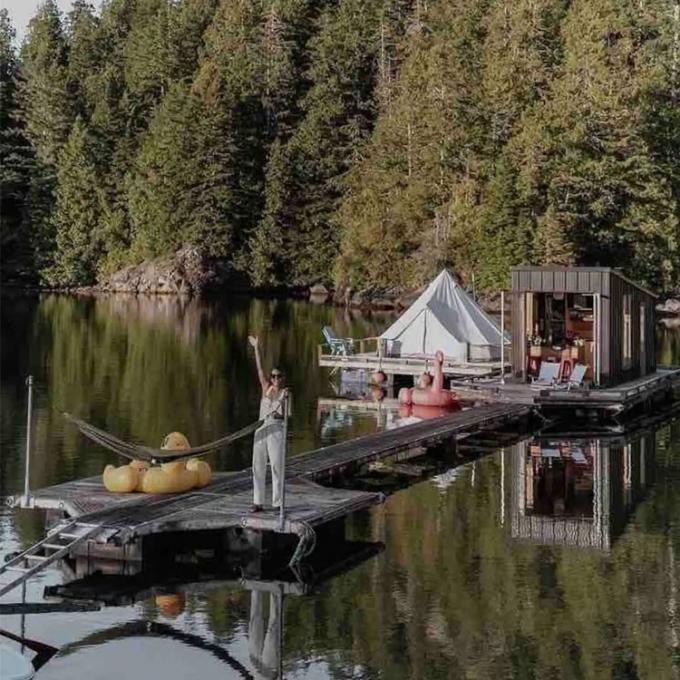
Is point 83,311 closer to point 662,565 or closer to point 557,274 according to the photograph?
point 557,274

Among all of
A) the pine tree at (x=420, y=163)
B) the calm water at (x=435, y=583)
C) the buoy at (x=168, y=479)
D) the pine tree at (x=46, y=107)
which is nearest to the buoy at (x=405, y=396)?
the calm water at (x=435, y=583)

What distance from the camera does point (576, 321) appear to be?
29.2 metres

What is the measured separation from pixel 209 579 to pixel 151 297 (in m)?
64.6

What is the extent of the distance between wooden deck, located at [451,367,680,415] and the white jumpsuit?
12.2 meters

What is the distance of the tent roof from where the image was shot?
115 ft

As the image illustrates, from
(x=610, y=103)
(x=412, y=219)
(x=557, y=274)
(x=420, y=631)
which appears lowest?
(x=420, y=631)

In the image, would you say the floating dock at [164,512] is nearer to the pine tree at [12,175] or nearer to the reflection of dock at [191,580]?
the reflection of dock at [191,580]

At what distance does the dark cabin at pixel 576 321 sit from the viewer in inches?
1091

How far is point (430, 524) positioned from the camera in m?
16.3

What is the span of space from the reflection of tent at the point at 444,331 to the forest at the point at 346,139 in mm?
23822

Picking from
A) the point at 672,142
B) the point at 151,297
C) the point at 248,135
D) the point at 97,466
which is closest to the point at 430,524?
the point at 97,466

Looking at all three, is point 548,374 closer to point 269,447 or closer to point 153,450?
point 153,450

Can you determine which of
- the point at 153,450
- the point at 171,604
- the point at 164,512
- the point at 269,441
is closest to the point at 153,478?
the point at 153,450

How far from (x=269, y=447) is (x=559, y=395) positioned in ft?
41.8
